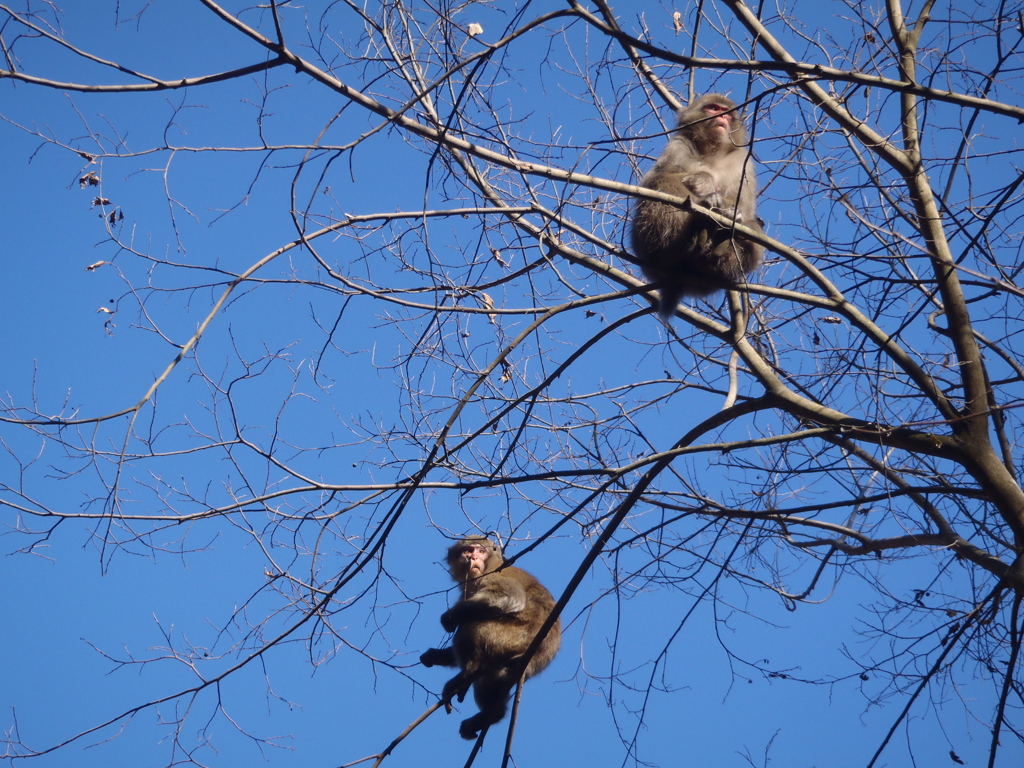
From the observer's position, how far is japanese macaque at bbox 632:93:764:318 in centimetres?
507

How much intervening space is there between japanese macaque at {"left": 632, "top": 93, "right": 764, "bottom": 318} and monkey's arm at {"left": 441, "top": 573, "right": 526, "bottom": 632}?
2553 mm

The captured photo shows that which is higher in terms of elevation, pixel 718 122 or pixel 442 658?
pixel 718 122

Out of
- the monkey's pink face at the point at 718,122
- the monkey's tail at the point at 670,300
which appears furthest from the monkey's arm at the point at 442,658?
the monkey's pink face at the point at 718,122

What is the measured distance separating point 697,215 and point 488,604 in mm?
3358

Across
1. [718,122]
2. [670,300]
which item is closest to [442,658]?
[670,300]

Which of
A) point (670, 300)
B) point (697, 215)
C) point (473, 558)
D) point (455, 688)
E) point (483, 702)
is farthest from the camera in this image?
point (473, 558)

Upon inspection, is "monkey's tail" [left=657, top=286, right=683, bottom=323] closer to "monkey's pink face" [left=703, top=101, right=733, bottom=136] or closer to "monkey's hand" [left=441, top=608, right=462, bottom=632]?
"monkey's pink face" [left=703, top=101, right=733, bottom=136]

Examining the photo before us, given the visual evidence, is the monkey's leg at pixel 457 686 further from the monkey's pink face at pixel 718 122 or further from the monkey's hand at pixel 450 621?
the monkey's pink face at pixel 718 122

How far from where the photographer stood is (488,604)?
6.54m

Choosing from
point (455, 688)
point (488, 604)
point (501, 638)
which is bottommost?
point (455, 688)

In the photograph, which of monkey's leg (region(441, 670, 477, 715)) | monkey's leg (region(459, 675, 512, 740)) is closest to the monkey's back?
monkey's leg (region(459, 675, 512, 740))

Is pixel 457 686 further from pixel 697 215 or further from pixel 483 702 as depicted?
pixel 697 215

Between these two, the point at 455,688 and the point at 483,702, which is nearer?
the point at 455,688

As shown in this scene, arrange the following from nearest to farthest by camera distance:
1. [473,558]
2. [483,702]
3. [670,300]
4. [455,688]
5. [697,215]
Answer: [697,215] < [670,300] < [455,688] < [483,702] < [473,558]
